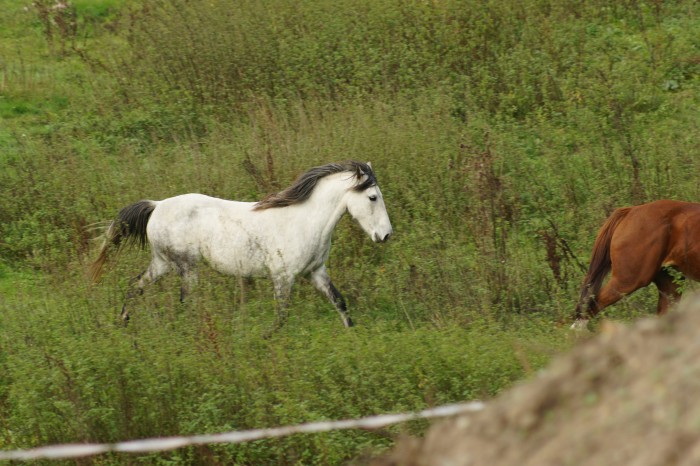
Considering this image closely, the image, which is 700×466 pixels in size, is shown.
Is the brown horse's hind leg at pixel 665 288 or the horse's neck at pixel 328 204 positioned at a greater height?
the horse's neck at pixel 328 204

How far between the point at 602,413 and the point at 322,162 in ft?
29.5

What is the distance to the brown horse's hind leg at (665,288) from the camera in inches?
337

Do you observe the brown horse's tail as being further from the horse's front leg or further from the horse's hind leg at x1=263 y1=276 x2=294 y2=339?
the horse's hind leg at x1=263 y1=276 x2=294 y2=339

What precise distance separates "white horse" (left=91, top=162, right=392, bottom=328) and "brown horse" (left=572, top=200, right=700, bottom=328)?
5.95 ft

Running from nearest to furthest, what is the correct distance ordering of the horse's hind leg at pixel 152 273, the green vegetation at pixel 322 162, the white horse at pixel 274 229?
the green vegetation at pixel 322 162 → the white horse at pixel 274 229 → the horse's hind leg at pixel 152 273

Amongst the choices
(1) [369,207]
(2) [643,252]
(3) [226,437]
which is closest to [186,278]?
(1) [369,207]

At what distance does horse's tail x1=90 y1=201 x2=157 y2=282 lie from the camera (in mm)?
9259

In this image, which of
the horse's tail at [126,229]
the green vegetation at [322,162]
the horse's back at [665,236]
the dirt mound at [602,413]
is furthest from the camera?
the horse's tail at [126,229]

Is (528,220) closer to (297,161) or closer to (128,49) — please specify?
(297,161)

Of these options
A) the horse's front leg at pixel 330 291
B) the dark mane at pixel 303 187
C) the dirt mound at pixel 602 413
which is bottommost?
the horse's front leg at pixel 330 291

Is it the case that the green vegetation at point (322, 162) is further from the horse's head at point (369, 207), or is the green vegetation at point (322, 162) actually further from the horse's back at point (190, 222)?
the horse's head at point (369, 207)

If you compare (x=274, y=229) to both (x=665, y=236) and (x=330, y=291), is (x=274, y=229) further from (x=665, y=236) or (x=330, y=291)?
(x=665, y=236)

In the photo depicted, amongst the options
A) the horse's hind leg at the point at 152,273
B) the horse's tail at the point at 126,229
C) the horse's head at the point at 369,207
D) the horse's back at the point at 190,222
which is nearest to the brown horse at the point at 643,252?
the horse's head at the point at 369,207

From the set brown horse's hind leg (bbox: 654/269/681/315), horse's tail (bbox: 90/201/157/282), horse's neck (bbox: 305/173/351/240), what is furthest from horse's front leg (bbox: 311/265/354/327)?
brown horse's hind leg (bbox: 654/269/681/315)
